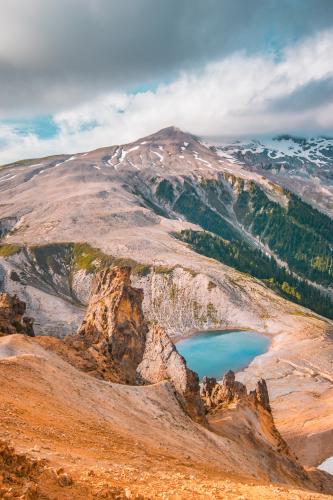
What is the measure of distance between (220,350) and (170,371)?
110m

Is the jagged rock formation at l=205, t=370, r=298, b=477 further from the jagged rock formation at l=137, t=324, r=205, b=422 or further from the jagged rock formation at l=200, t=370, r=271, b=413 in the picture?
the jagged rock formation at l=137, t=324, r=205, b=422

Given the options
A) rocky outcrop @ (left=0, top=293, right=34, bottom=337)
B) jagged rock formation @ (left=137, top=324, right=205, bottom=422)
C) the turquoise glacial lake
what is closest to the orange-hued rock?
jagged rock formation @ (left=137, top=324, right=205, bottom=422)

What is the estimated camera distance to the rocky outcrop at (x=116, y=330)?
58375 mm

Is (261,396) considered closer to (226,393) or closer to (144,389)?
(226,393)

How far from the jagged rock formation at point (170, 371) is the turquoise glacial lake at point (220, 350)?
77063mm

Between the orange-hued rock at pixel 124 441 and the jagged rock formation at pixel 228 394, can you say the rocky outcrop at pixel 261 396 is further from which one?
the orange-hued rock at pixel 124 441

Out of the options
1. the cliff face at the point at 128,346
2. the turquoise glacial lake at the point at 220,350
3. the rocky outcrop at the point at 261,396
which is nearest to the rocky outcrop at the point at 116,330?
the cliff face at the point at 128,346

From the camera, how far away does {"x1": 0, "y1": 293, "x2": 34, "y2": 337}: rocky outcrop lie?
59.1 m

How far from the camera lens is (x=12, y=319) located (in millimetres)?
63344

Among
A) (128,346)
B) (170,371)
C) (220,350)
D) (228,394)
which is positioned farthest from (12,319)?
(220,350)

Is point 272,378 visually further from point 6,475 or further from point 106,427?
point 6,475

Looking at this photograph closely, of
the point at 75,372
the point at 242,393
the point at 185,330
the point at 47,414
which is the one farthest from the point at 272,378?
the point at 47,414

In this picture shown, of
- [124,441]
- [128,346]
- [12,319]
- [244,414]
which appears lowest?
[244,414]

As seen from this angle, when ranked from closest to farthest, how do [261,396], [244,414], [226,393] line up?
[244,414] → [226,393] → [261,396]
